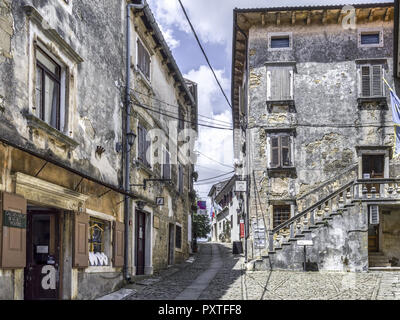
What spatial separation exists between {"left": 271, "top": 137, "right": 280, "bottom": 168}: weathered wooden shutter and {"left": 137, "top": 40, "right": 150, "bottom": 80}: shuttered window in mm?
6594

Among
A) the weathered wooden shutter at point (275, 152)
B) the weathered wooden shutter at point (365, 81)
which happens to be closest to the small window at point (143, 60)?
the weathered wooden shutter at point (275, 152)

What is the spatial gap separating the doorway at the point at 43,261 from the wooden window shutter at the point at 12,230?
7.45ft

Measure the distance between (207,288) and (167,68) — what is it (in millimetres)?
10617

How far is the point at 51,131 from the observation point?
33.6ft

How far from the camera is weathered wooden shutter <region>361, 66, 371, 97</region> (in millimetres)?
22406

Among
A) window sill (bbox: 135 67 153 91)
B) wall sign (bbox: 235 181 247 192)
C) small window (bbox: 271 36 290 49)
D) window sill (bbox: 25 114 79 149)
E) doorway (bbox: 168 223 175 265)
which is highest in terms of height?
small window (bbox: 271 36 290 49)

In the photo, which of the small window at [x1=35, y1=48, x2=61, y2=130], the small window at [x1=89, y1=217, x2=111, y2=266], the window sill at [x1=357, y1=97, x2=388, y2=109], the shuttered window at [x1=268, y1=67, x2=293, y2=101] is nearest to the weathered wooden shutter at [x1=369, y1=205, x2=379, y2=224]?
the window sill at [x1=357, y1=97, x2=388, y2=109]

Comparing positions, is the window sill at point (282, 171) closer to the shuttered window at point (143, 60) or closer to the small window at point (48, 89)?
the shuttered window at point (143, 60)

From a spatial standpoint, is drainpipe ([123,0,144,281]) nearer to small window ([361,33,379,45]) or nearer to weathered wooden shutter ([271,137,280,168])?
Answer: weathered wooden shutter ([271,137,280,168])

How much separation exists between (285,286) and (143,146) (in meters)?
6.35

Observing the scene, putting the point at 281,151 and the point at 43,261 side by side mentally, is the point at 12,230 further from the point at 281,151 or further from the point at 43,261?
the point at 281,151

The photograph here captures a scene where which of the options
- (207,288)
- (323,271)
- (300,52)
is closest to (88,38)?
(207,288)

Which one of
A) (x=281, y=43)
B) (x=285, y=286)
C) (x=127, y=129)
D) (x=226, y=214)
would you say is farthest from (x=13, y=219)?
(x=226, y=214)

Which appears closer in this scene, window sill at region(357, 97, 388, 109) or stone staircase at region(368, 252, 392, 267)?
stone staircase at region(368, 252, 392, 267)
